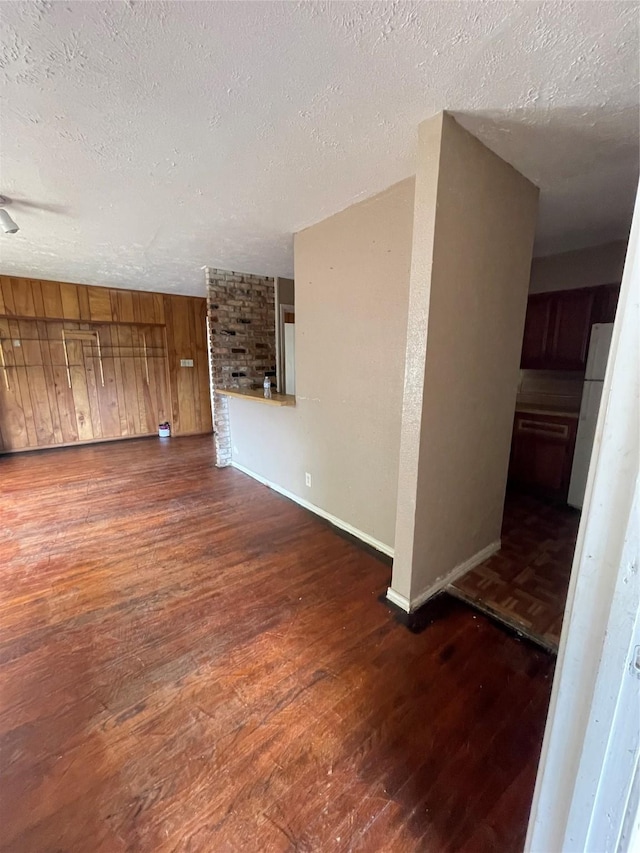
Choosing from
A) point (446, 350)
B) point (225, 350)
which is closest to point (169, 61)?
point (446, 350)

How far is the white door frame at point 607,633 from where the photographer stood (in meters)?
0.48

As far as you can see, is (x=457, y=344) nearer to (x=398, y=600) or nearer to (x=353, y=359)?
(x=353, y=359)

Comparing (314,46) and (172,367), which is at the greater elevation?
(314,46)

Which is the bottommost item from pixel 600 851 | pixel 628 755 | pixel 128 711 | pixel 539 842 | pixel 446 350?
pixel 128 711

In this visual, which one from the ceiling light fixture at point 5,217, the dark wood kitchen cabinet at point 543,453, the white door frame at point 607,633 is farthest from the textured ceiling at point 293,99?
the dark wood kitchen cabinet at point 543,453

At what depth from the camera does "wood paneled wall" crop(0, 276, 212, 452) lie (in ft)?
16.2

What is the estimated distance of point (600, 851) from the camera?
1.73 ft

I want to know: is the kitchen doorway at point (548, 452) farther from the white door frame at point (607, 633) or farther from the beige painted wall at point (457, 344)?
the white door frame at point (607, 633)

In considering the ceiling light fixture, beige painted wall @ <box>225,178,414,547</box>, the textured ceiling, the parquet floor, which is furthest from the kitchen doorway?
the ceiling light fixture

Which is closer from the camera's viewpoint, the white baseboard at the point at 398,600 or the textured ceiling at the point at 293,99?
the textured ceiling at the point at 293,99

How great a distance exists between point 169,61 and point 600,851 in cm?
232

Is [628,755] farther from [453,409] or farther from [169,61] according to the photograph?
[169,61]

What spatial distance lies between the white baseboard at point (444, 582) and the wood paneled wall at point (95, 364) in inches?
210

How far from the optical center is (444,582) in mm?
2162
